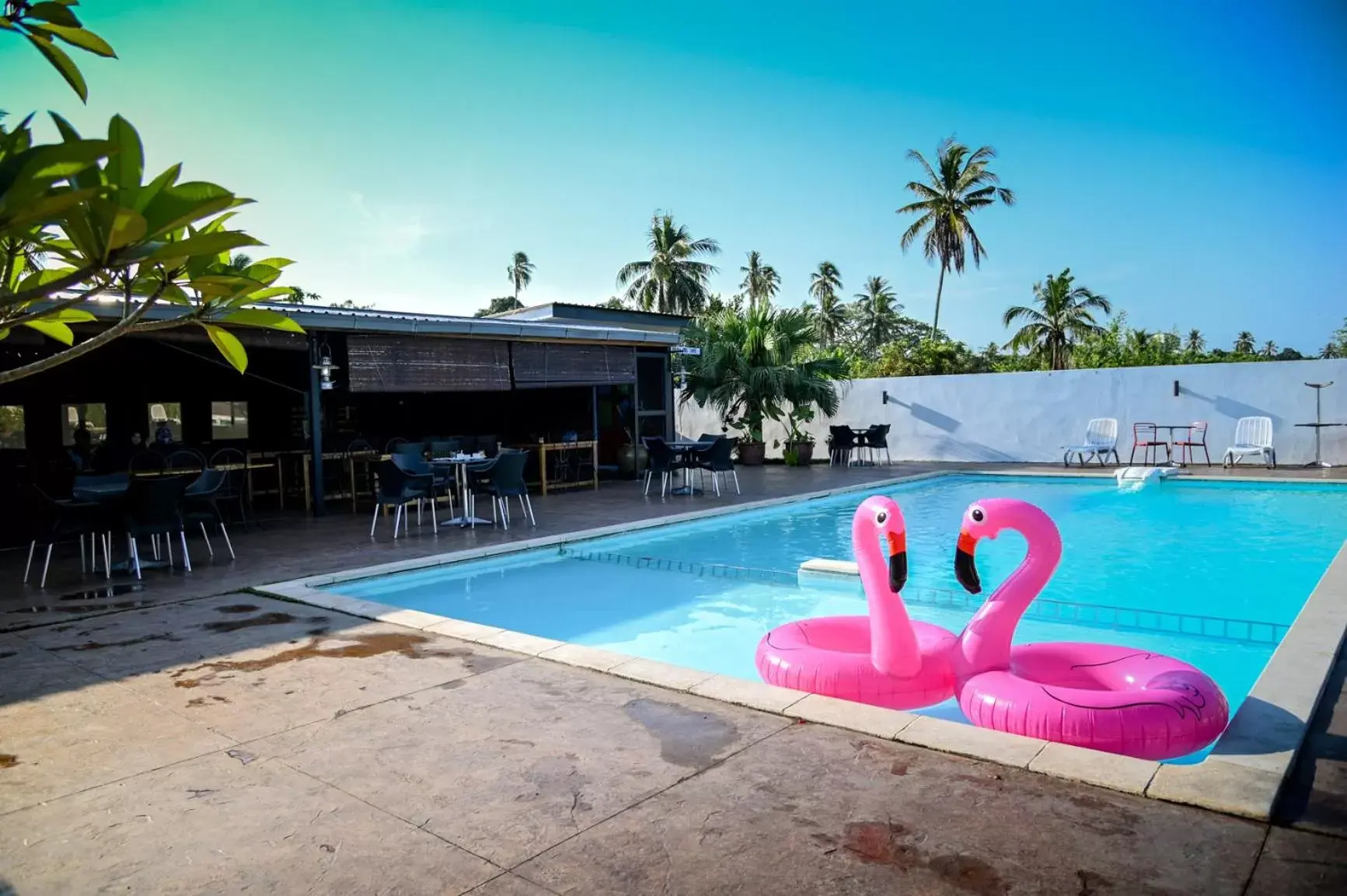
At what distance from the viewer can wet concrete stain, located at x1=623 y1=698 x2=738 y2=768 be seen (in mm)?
2936

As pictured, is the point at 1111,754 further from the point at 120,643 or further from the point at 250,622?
the point at 120,643

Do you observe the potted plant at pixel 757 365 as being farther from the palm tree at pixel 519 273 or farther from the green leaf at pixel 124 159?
the palm tree at pixel 519 273

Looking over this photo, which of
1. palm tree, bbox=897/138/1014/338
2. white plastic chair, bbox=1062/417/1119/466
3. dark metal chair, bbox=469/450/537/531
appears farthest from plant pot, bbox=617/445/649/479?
palm tree, bbox=897/138/1014/338

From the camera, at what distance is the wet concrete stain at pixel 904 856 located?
2066 millimetres

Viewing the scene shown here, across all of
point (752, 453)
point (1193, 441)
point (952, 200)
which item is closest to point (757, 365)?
point (752, 453)

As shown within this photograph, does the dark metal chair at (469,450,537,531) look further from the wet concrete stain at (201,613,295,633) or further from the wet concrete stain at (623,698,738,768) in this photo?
the wet concrete stain at (623,698,738,768)

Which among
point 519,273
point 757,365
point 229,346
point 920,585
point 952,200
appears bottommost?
point 920,585

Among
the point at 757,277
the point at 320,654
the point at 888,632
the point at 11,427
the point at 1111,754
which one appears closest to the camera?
the point at 1111,754

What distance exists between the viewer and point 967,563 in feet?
11.8

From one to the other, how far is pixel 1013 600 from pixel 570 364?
10126mm

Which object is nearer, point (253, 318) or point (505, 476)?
point (253, 318)

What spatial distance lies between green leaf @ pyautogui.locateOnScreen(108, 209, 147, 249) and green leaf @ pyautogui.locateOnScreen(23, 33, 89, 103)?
1.53 ft

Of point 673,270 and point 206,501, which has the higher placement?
point 673,270

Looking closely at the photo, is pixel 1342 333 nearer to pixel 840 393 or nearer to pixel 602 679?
pixel 840 393
